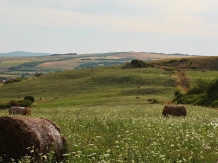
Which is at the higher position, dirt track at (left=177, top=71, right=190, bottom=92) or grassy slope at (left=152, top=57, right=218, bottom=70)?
grassy slope at (left=152, top=57, right=218, bottom=70)

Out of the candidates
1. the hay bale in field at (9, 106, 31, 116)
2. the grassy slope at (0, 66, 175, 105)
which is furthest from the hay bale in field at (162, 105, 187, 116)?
the grassy slope at (0, 66, 175, 105)

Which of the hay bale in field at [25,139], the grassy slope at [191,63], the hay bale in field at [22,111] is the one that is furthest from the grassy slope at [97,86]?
the hay bale in field at [25,139]

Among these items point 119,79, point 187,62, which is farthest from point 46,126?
point 187,62

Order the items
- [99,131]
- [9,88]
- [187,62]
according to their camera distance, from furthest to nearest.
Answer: [187,62] → [9,88] → [99,131]

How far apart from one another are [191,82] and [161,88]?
443 inches

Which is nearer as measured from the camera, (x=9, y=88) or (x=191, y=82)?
(x=191, y=82)

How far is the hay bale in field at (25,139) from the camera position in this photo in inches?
499

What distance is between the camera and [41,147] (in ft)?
41.5

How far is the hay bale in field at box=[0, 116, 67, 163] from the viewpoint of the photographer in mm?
12680

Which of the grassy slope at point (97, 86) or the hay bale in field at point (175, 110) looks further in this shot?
the grassy slope at point (97, 86)

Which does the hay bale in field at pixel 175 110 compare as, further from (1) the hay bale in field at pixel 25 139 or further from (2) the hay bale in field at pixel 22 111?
(1) the hay bale in field at pixel 25 139

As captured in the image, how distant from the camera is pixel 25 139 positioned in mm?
12695

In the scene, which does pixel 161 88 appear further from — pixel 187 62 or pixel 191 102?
pixel 187 62

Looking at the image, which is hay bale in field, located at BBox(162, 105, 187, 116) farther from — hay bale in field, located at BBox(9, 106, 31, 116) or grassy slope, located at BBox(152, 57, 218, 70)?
grassy slope, located at BBox(152, 57, 218, 70)
